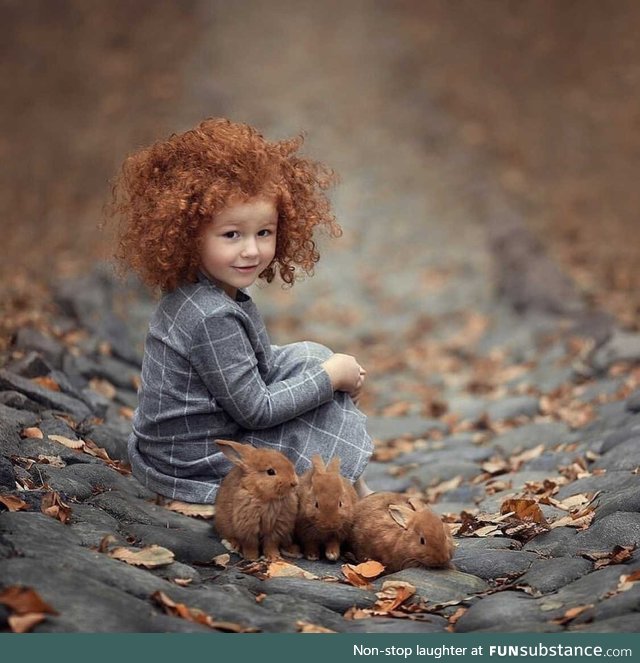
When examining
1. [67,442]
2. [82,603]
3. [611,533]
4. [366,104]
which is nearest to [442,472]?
[611,533]

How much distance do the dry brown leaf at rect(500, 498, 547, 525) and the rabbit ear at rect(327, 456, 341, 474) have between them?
873 millimetres

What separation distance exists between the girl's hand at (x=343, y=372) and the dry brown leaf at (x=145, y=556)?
0.95 m

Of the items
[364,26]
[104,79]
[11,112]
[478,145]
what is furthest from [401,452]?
[364,26]

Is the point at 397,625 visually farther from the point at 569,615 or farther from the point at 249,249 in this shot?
the point at 249,249

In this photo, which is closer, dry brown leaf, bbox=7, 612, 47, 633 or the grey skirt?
dry brown leaf, bbox=7, 612, 47, 633

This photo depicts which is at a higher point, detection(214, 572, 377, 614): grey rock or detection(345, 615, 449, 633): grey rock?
detection(214, 572, 377, 614): grey rock

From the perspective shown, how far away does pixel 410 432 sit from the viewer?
6070mm

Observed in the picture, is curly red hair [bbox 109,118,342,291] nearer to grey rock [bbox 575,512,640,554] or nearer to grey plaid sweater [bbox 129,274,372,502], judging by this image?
grey plaid sweater [bbox 129,274,372,502]

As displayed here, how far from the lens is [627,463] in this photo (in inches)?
167

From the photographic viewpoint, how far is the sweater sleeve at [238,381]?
3436 mm

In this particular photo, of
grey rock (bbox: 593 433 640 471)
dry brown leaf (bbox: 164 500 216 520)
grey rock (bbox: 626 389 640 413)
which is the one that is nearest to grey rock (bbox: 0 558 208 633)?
dry brown leaf (bbox: 164 500 216 520)

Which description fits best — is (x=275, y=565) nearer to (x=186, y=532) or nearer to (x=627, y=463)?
(x=186, y=532)

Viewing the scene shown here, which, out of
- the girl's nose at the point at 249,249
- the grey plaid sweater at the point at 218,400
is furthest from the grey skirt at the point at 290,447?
the girl's nose at the point at 249,249

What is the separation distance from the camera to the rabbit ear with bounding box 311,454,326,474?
3271mm
